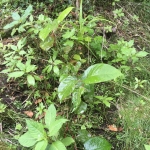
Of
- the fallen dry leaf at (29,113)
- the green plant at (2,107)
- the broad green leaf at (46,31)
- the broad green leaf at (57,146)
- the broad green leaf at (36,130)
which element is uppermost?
the broad green leaf at (46,31)

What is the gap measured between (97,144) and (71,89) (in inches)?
14.8

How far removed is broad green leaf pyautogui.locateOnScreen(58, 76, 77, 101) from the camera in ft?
5.33

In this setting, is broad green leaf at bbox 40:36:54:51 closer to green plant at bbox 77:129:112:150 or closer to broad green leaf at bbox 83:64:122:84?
broad green leaf at bbox 83:64:122:84

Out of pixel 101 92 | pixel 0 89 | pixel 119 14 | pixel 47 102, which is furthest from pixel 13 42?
pixel 119 14

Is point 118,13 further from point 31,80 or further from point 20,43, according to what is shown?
point 31,80

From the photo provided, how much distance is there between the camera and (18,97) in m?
1.98

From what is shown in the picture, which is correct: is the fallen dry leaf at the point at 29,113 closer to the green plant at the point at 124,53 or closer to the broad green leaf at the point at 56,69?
the broad green leaf at the point at 56,69

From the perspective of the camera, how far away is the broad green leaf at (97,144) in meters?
1.53

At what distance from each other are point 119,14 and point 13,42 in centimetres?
113

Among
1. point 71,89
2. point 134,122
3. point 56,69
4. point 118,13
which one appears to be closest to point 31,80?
point 56,69

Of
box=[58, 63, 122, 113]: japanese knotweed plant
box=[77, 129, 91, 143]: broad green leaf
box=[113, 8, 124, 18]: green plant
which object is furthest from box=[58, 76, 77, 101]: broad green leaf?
box=[113, 8, 124, 18]: green plant

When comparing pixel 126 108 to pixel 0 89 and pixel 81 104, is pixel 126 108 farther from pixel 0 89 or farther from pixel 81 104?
pixel 0 89

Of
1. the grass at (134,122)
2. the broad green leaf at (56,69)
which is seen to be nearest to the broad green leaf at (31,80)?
the broad green leaf at (56,69)

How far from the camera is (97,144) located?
1553 millimetres
